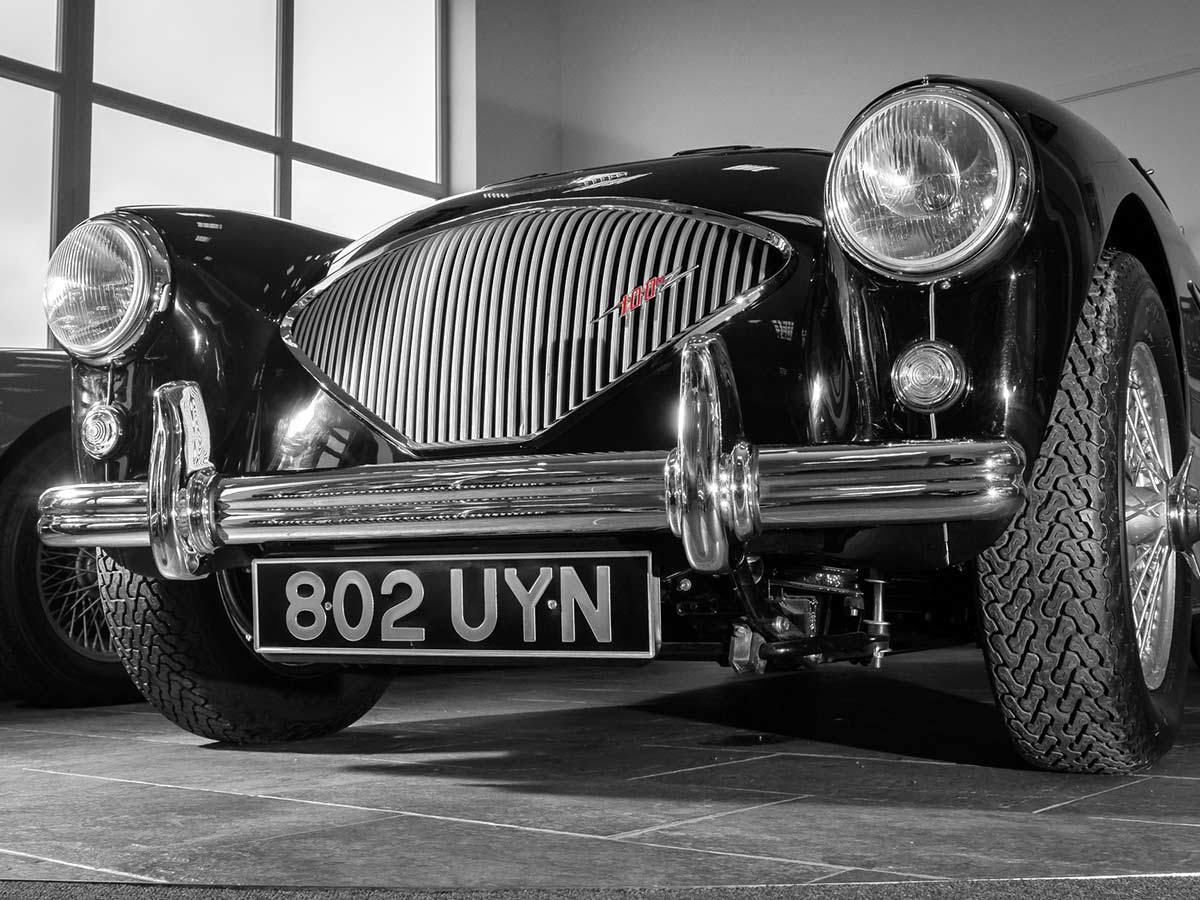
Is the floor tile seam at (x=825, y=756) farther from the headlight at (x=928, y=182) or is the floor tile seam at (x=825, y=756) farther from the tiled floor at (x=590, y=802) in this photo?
the headlight at (x=928, y=182)

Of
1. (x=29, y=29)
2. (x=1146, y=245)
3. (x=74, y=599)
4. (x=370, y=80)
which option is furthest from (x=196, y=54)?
(x=1146, y=245)

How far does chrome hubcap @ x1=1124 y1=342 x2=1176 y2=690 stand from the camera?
7.06ft

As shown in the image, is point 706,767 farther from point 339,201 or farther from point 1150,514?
point 339,201

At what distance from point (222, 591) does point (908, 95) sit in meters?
1.41

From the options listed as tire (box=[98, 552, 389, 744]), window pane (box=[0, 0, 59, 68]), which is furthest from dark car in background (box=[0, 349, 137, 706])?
window pane (box=[0, 0, 59, 68])

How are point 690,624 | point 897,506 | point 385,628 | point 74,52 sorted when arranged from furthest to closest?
point 74,52 → point 690,624 → point 385,628 → point 897,506

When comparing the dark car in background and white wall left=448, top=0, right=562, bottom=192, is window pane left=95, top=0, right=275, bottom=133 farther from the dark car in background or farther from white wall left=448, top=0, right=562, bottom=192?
the dark car in background

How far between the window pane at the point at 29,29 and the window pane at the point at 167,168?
0.50 metres

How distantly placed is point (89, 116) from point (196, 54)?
124 centimetres

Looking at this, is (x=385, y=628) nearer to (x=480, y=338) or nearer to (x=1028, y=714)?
(x=480, y=338)

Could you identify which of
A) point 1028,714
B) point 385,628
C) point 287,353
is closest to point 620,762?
point 385,628

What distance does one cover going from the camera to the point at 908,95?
5.89ft

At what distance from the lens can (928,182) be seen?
5.80ft

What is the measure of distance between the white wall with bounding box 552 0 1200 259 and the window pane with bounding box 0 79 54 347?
5.21 m
